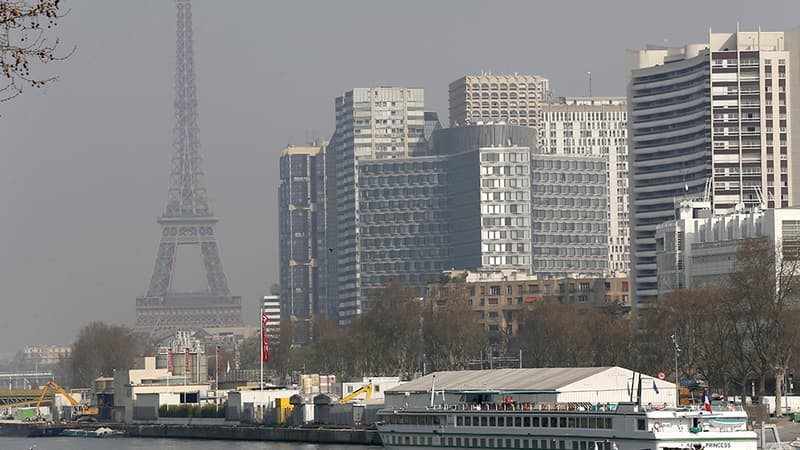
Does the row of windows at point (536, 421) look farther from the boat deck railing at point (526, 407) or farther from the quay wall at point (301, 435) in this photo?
the quay wall at point (301, 435)

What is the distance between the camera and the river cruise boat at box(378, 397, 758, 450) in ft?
319

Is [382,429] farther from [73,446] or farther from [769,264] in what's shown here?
[73,446]

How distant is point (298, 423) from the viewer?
631 feet

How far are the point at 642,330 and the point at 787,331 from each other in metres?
36.6

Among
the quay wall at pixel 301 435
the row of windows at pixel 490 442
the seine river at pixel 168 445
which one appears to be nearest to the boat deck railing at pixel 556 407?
the row of windows at pixel 490 442

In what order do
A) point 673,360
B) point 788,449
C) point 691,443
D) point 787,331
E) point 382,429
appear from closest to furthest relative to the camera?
1. point 691,443
2. point 788,449
3. point 382,429
4. point 787,331
5. point 673,360

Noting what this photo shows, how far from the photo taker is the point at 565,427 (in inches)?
4114

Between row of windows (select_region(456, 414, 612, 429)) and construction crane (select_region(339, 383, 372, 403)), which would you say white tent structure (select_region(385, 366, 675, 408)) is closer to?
row of windows (select_region(456, 414, 612, 429))

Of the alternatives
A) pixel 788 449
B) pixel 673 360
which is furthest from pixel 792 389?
pixel 788 449

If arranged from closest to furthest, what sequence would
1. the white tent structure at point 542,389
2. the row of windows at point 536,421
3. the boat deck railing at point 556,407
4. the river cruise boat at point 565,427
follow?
1. the river cruise boat at point 565,427
2. the boat deck railing at point 556,407
3. the row of windows at point 536,421
4. the white tent structure at point 542,389

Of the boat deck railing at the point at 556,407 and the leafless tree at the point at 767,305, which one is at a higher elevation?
the leafless tree at the point at 767,305

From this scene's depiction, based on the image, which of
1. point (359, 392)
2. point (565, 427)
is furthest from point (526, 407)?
point (359, 392)

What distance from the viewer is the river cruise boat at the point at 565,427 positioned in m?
97.3

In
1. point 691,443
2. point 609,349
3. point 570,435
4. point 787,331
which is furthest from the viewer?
point 609,349
